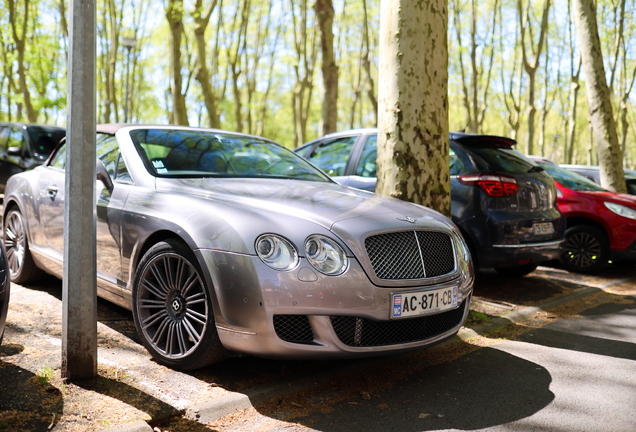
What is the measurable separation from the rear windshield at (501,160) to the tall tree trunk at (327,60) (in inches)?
290

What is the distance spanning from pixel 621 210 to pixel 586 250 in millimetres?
681

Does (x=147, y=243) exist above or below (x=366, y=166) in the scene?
below

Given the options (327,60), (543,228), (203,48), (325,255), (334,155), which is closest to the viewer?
(325,255)

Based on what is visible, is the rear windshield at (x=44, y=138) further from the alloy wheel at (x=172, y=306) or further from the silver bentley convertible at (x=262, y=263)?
the alloy wheel at (x=172, y=306)

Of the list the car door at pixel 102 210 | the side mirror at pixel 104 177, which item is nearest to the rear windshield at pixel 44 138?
the car door at pixel 102 210

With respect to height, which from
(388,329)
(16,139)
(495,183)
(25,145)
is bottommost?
(388,329)

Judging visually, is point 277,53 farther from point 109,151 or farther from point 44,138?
point 109,151

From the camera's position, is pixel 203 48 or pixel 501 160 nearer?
pixel 501 160

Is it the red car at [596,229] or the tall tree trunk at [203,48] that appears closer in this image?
the red car at [596,229]

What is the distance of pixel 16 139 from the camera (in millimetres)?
12312

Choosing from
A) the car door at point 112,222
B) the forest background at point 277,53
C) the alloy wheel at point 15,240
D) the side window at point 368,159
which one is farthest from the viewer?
the forest background at point 277,53

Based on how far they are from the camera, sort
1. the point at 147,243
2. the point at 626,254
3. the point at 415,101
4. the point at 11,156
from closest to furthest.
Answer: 1. the point at 147,243
2. the point at 415,101
3. the point at 626,254
4. the point at 11,156

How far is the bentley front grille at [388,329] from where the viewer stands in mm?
3096

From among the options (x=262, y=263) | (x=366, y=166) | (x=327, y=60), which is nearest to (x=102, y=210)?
(x=262, y=263)
